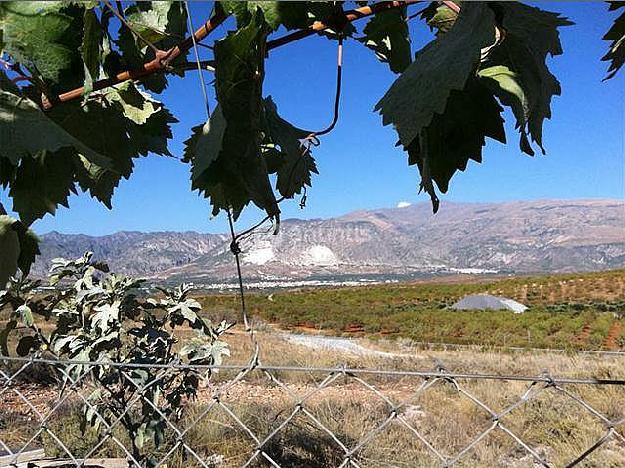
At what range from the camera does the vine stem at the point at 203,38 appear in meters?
0.40

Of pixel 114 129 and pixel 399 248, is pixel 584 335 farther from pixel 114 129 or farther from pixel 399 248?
pixel 399 248

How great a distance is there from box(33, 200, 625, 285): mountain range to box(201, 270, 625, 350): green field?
160 ft

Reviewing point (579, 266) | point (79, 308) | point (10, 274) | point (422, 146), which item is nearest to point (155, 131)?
point (10, 274)

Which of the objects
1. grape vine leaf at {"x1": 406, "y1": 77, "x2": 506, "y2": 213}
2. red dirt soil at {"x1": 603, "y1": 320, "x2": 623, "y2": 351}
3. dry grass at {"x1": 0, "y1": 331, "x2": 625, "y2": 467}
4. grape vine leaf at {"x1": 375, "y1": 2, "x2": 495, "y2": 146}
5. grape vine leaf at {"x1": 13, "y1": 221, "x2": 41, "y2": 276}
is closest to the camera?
grape vine leaf at {"x1": 375, "y1": 2, "x2": 495, "y2": 146}

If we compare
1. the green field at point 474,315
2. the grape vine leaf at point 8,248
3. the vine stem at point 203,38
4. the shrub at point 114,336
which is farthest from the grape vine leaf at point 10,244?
the green field at point 474,315

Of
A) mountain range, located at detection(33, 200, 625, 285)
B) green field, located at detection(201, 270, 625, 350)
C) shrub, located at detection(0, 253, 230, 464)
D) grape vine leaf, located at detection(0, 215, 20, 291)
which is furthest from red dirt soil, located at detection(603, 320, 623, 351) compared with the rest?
mountain range, located at detection(33, 200, 625, 285)

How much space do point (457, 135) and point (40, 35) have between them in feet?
0.99

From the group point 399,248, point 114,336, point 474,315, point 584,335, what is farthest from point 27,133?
point 399,248

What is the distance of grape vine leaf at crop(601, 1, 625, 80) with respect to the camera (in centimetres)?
47

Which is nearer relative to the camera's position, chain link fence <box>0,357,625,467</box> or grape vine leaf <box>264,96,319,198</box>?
grape vine leaf <box>264,96,319,198</box>

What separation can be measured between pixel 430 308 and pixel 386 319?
4636 mm

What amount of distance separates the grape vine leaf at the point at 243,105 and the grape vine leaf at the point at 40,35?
117 millimetres

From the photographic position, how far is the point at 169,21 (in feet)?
1.58

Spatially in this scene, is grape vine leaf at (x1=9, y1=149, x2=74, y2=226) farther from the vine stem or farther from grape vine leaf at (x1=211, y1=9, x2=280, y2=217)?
grape vine leaf at (x1=211, y1=9, x2=280, y2=217)
